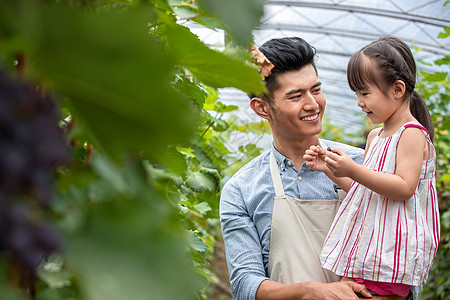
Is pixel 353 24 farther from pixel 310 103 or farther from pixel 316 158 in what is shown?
pixel 316 158

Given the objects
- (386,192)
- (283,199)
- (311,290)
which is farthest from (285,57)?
(311,290)

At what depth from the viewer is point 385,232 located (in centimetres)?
196

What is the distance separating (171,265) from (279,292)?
1.81 metres

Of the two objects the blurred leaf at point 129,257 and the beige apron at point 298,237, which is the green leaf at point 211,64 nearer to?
the blurred leaf at point 129,257

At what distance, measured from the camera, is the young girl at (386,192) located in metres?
1.87

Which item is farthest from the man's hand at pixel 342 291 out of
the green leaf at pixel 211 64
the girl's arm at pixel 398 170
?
the green leaf at pixel 211 64

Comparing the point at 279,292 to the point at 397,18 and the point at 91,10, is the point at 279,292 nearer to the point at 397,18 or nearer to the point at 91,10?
the point at 91,10

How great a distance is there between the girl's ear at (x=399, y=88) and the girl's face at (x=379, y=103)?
2cm

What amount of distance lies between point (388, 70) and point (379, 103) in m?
0.16

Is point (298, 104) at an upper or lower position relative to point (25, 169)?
lower

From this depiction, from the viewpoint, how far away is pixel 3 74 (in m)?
0.26

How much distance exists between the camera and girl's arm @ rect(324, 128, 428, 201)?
5.91 feet

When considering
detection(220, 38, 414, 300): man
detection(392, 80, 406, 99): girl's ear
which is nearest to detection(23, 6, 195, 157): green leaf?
detection(220, 38, 414, 300): man

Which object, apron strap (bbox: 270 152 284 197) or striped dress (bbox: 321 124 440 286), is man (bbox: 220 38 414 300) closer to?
apron strap (bbox: 270 152 284 197)
